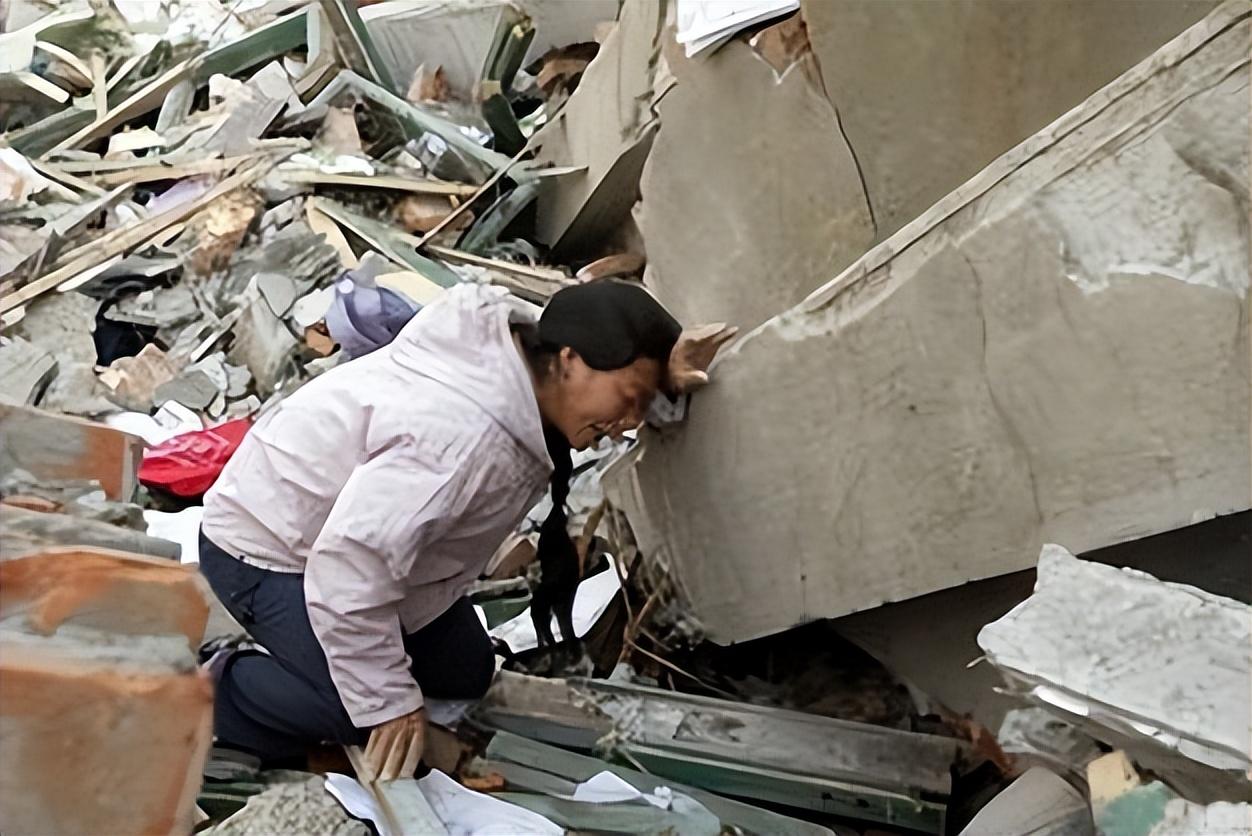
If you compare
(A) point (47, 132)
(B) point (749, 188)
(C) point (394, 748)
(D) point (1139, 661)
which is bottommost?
(C) point (394, 748)

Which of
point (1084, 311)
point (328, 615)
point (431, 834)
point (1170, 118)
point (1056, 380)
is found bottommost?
point (431, 834)

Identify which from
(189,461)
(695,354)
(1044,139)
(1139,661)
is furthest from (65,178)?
(1139,661)

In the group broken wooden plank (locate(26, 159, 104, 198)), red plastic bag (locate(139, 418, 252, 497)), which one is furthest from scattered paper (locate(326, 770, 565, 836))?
broken wooden plank (locate(26, 159, 104, 198))

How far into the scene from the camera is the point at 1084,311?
1.86 m

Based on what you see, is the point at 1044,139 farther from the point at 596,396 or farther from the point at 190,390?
the point at 190,390

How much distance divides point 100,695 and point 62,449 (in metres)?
0.63

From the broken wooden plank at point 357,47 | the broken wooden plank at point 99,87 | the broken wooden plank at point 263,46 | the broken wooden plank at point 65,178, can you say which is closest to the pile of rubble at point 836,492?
the broken wooden plank at point 65,178

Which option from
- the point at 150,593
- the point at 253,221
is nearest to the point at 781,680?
the point at 150,593

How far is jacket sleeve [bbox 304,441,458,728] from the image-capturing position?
2086mm

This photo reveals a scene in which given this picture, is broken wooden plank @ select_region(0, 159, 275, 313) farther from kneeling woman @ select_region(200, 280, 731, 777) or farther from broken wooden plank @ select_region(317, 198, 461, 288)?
kneeling woman @ select_region(200, 280, 731, 777)

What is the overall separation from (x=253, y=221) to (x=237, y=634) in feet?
8.66

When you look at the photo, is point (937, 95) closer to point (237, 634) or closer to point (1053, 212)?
point (1053, 212)

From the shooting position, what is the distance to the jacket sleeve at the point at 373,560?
2086 mm

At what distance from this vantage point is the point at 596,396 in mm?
2275
